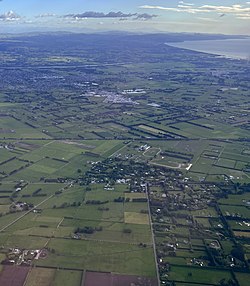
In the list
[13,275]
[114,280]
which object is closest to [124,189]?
[114,280]

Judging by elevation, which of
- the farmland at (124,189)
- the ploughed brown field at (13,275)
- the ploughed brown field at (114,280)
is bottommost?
the farmland at (124,189)

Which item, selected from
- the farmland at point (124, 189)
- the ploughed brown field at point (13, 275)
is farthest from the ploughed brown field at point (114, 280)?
the ploughed brown field at point (13, 275)

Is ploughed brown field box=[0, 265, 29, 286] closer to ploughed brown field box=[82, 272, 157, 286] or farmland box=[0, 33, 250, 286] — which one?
farmland box=[0, 33, 250, 286]

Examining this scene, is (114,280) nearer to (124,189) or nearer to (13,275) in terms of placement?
(13,275)

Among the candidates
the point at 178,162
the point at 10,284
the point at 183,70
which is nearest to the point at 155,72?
the point at 183,70

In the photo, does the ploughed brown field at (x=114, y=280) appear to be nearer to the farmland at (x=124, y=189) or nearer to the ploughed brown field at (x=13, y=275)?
the farmland at (x=124, y=189)

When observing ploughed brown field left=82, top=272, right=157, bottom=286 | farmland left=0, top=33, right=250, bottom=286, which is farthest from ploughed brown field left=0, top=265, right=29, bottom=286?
ploughed brown field left=82, top=272, right=157, bottom=286

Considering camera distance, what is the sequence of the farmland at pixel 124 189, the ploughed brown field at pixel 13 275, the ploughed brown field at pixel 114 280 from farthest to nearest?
1. the farmland at pixel 124 189
2. the ploughed brown field at pixel 114 280
3. the ploughed brown field at pixel 13 275
